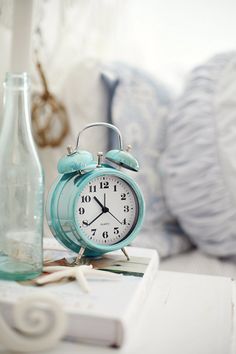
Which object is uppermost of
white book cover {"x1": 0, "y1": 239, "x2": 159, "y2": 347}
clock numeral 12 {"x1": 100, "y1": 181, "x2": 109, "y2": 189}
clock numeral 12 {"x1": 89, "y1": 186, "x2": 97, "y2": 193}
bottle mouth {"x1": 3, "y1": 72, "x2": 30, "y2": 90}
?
bottle mouth {"x1": 3, "y1": 72, "x2": 30, "y2": 90}

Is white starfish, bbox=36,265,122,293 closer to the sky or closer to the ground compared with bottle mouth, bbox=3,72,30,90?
closer to the ground

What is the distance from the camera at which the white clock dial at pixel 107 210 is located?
734mm

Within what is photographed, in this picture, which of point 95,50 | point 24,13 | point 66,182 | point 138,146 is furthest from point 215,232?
point 95,50

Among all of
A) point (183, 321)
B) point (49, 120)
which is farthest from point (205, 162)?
point (183, 321)

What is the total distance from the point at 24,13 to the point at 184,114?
19.3 inches

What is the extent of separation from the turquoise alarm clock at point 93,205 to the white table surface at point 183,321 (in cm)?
11

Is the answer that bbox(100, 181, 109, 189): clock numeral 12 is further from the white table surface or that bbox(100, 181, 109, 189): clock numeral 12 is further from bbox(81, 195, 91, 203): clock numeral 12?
the white table surface

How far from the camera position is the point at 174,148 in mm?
1174

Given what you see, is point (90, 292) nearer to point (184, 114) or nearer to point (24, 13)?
point (24, 13)

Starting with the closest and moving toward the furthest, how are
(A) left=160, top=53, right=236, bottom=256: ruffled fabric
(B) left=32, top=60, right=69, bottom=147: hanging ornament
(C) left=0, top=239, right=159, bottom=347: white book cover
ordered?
(C) left=0, top=239, right=159, bottom=347: white book cover, (A) left=160, top=53, right=236, bottom=256: ruffled fabric, (B) left=32, top=60, right=69, bottom=147: hanging ornament

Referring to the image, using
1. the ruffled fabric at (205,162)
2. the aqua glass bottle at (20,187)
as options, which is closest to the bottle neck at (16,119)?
the aqua glass bottle at (20,187)

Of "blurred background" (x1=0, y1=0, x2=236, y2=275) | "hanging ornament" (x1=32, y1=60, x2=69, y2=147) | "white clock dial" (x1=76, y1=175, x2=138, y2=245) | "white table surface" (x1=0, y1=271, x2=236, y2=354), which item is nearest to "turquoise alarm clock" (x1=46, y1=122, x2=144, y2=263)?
"white clock dial" (x1=76, y1=175, x2=138, y2=245)

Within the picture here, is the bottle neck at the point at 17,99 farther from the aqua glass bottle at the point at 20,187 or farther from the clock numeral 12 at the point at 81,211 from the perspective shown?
the clock numeral 12 at the point at 81,211

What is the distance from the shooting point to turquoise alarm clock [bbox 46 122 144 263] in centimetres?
72
